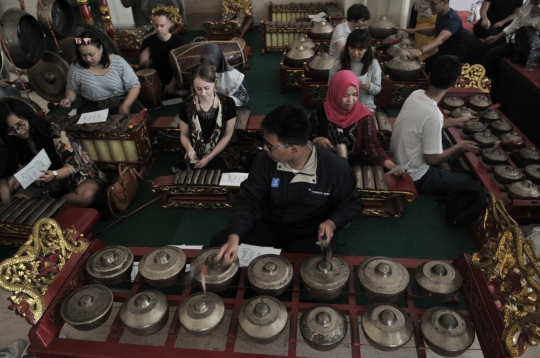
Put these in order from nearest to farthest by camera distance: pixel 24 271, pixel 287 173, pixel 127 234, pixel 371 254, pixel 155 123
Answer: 1. pixel 24 271
2. pixel 287 173
3. pixel 371 254
4. pixel 127 234
5. pixel 155 123

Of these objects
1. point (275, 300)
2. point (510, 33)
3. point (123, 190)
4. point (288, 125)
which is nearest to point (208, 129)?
point (123, 190)

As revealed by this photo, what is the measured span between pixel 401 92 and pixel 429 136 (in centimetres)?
190

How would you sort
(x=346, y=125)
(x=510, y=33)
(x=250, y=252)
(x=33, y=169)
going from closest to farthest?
1. (x=250, y=252)
2. (x=33, y=169)
3. (x=346, y=125)
4. (x=510, y=33)

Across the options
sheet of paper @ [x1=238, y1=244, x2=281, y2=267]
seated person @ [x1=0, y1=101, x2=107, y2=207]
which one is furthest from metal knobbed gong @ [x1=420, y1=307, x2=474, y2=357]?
seated person @ [x1=0, y1=101, x2=107, y2=207]

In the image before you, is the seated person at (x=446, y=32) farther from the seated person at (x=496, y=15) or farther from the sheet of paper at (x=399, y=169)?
the sheet of paper at (x=399, y=169)

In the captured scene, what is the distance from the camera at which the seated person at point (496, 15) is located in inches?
191

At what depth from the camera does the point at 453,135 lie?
10.8ft

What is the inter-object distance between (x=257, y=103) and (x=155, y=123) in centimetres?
150

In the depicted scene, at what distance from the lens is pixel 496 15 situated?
16.5 feet

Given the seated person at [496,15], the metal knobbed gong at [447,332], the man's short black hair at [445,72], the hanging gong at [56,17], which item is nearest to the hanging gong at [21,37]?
the hanging gong at [56,17]

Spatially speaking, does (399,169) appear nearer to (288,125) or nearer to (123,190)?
(288,125)

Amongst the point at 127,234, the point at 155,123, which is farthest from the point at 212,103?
the point at 127,234

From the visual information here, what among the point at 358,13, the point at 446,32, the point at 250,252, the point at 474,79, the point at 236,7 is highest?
the point at 358,13

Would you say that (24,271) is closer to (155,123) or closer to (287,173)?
(287,173)
